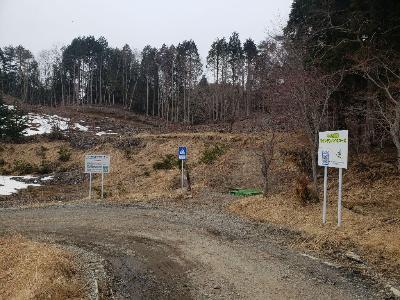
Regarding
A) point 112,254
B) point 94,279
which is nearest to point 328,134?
point 112,254

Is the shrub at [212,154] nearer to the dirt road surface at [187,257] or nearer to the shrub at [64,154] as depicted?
the shrub at [64,154]

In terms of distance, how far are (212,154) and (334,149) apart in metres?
16.8

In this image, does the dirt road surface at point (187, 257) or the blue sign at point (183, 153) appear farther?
the blue sign at point (183, 153)

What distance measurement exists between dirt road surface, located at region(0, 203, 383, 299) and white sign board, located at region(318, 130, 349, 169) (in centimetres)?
244

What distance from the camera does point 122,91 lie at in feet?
229

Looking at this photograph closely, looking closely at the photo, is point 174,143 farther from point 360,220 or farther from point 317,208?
point 360,220

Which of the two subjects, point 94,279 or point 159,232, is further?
point 159,232

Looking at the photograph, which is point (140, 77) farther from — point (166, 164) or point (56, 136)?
point (166, 164)

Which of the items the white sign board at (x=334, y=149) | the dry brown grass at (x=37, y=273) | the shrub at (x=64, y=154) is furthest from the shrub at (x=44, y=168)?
the white sign board at (x=334, y=149)

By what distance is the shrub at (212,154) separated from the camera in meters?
27.3

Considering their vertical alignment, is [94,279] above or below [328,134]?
below

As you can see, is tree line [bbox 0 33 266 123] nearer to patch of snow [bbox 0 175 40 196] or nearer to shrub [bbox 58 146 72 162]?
shrub [bbox 58 146 72 162]

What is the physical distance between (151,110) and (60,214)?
5327 cm

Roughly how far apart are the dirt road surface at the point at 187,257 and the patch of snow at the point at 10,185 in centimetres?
947
